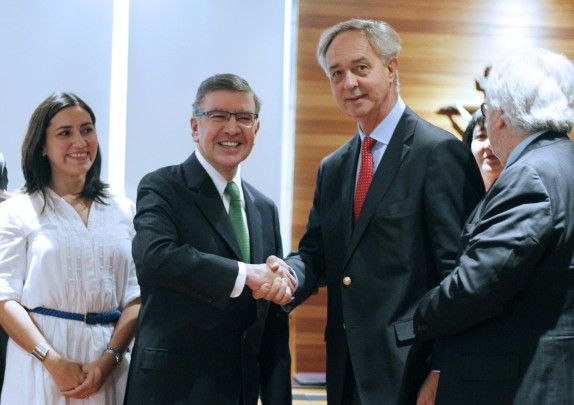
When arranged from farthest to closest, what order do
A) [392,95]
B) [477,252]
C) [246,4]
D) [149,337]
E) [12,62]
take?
[246,4] → [12,62] → [392,95] → [149,337] → [477,252]

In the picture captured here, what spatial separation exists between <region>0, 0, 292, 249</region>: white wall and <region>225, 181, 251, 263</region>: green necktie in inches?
88.8

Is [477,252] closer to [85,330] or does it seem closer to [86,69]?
[85,330]

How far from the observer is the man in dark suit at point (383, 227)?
2145 mm

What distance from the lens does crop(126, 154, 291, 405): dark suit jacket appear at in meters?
2.20

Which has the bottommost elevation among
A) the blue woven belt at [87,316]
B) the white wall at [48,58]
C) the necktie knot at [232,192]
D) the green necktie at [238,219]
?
the blue woven belt at [87,316]

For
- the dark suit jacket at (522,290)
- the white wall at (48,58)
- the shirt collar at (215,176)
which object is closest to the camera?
the dark suit jacket at (522,290)

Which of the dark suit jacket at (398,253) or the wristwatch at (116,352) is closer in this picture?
the dark suit jacket at (398,253)

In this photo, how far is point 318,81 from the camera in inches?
197

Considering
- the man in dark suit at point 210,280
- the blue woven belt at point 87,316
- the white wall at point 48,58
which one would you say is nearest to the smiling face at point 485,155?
the man in dark suit at point 210,280

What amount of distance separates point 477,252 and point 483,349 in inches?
9.8

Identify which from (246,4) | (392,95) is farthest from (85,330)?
(246,4)

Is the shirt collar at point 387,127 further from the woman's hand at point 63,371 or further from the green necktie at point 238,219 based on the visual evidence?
the woman's hand at point 63,371

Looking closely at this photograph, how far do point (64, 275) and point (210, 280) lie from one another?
1.84 feet

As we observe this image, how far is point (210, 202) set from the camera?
2.36m
